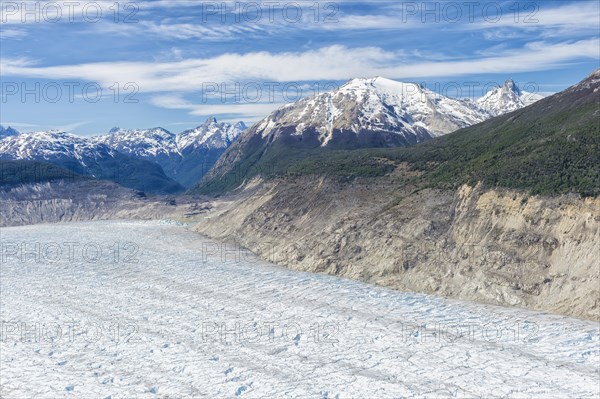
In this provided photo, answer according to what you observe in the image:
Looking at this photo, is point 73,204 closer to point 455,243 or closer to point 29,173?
point 29,173

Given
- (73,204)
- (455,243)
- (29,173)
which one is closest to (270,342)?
(455,243)

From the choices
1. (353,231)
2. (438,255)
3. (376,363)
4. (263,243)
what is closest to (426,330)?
(376,363)

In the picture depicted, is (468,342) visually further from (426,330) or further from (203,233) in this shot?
(203,233)

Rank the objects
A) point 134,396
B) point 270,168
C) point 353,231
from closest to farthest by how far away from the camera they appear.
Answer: point 134,396
point 353,231
point 270,168

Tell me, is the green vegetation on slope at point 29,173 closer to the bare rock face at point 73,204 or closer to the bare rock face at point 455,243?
the bare rock face at point 73,204

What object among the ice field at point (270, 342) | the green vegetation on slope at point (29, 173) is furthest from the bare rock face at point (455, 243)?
the green vegetation on slope at point (29, 173)

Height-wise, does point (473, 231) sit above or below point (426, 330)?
above
